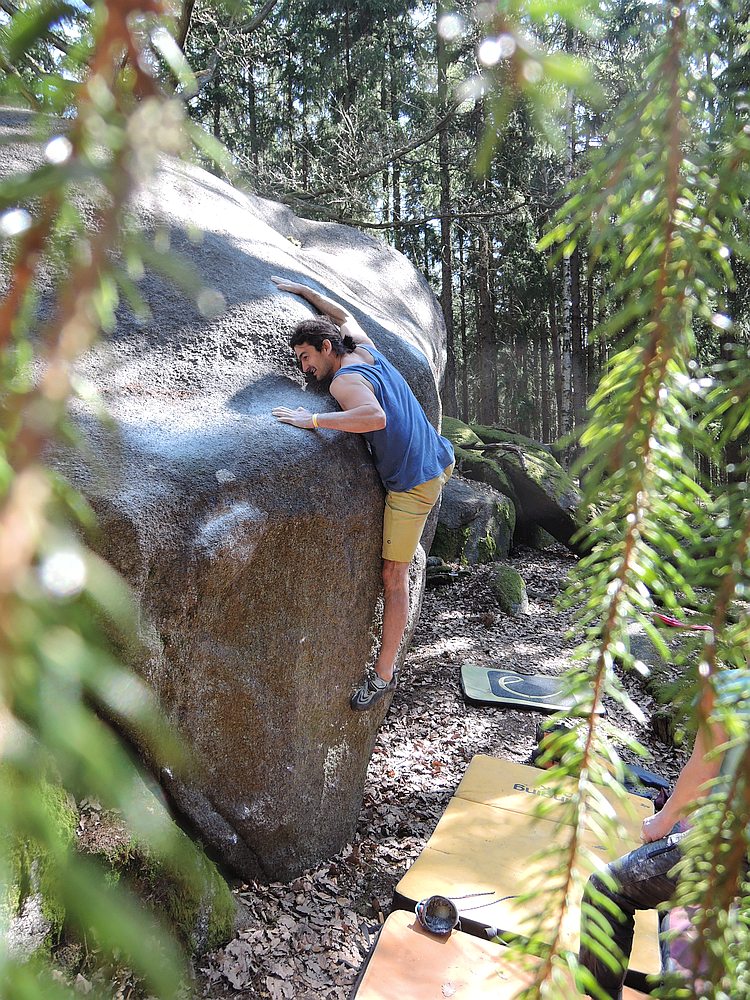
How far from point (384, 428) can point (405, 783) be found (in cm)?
236

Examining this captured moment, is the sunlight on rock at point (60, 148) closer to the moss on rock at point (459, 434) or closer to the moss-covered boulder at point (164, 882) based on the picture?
the moss-covered boulder at point (164, 882)

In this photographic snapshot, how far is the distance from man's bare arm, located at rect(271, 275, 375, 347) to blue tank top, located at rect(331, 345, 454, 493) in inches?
7.4

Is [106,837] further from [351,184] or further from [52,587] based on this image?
[351,184]

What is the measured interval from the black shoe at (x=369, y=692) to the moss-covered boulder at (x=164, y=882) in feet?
3.48

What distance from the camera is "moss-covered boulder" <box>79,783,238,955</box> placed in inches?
91.7

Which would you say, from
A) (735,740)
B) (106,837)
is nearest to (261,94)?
(106,837)

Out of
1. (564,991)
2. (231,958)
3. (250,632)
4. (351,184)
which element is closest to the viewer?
(564,991)

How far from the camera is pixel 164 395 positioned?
114 inches

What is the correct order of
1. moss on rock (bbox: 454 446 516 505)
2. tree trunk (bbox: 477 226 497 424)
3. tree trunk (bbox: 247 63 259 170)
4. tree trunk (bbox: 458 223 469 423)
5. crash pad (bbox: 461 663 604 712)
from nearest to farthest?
crash pad (bbox: 461 663 604 712) → moss on rock (bbox: 454 446 516 505) → tree trunk (bbox: 477 226 497 424) → tree trunk (bbox: 247 63 259 170) → tree trunk (bbox: 458 223 469 423)

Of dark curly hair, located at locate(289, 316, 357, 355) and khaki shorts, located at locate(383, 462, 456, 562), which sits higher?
dark curly hair, located at locate(289, 316, 357, 355)

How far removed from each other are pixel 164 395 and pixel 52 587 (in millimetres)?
2695

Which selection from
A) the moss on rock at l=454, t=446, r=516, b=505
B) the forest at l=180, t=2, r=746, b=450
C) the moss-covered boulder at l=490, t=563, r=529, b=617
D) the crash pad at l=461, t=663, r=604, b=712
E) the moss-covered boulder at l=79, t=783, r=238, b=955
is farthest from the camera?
the moss on rock at l=454, t=446, r=516, b=505

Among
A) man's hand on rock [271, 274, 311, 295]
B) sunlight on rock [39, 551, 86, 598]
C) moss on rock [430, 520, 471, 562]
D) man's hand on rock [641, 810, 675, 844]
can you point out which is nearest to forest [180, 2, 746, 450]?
sunlight on rock [39, 551, 86, 598]

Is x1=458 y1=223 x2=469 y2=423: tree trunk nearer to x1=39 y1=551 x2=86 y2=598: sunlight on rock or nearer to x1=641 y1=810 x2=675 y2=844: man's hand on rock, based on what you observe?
x1=641 y1=810 x2=675 y2=844: man's hand on rock
